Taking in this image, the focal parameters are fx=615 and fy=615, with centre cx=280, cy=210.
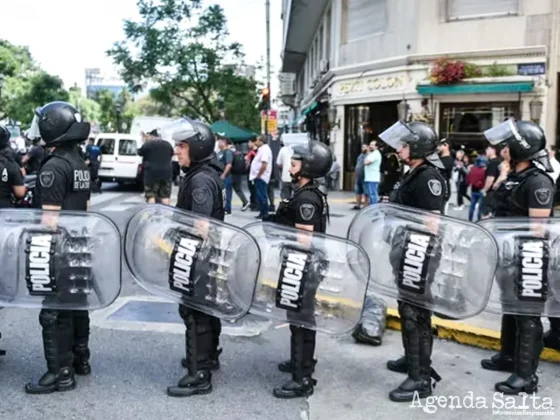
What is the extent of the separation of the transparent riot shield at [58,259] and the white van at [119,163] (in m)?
14.1

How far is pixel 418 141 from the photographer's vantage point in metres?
4.14

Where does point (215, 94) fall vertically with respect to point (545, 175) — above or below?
above

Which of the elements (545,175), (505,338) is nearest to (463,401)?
(505,338)

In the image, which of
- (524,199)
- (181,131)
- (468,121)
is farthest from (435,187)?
(468,121)

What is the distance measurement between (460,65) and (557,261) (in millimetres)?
11304

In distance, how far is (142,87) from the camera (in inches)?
1064

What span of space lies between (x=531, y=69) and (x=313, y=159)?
1158cm

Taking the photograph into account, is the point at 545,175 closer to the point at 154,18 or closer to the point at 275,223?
the point at 275,223

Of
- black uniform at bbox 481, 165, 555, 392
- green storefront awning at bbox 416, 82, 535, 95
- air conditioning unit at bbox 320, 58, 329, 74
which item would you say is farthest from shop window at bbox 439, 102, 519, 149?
black uniform at bbox 481, 165, 555, 392

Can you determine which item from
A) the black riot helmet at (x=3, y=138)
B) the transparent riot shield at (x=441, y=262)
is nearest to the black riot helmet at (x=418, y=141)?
the transparent riot shield at (x=441, y=262)

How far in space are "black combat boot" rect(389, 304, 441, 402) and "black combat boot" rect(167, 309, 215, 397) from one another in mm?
1248

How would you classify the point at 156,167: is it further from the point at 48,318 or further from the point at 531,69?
the point at 531,69

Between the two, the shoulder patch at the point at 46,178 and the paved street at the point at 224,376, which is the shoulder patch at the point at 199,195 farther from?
the paved street at the point at 224,376

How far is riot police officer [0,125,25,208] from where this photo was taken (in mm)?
4934
